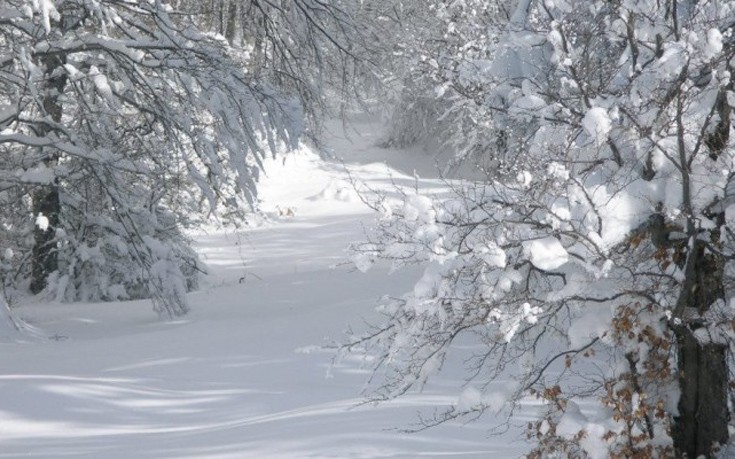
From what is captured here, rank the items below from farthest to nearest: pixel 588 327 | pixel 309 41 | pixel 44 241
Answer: pixel 44 241, pixel 309 41, pixel 588 327

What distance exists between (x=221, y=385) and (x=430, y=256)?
413 cm

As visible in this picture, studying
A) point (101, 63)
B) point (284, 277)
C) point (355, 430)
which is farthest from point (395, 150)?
point (355, 430)

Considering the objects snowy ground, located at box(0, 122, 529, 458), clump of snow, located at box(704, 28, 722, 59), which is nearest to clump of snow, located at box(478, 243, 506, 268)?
snowy ground, located at box(0, 122, 529, 458)

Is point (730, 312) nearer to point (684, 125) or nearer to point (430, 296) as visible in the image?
point (684, 125)

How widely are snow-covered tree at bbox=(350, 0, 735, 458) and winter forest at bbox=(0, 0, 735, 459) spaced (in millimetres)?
15

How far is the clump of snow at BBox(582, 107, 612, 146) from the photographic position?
459 centimetres

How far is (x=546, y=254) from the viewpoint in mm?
4613

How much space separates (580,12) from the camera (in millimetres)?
5652

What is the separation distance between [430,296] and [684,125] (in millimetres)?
1490

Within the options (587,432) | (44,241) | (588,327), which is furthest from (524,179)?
(44,241)

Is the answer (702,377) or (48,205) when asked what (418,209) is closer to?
(702,377)

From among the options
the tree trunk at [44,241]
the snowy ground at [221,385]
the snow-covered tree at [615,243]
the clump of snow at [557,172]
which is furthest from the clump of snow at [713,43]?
the tree trunk at [44,241]

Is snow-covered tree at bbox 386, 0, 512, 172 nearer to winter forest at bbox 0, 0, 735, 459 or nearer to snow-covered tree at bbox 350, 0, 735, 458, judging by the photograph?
winter forest at bbox 0, 0, 735, 459

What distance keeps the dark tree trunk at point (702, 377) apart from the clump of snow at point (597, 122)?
919 millimetres
